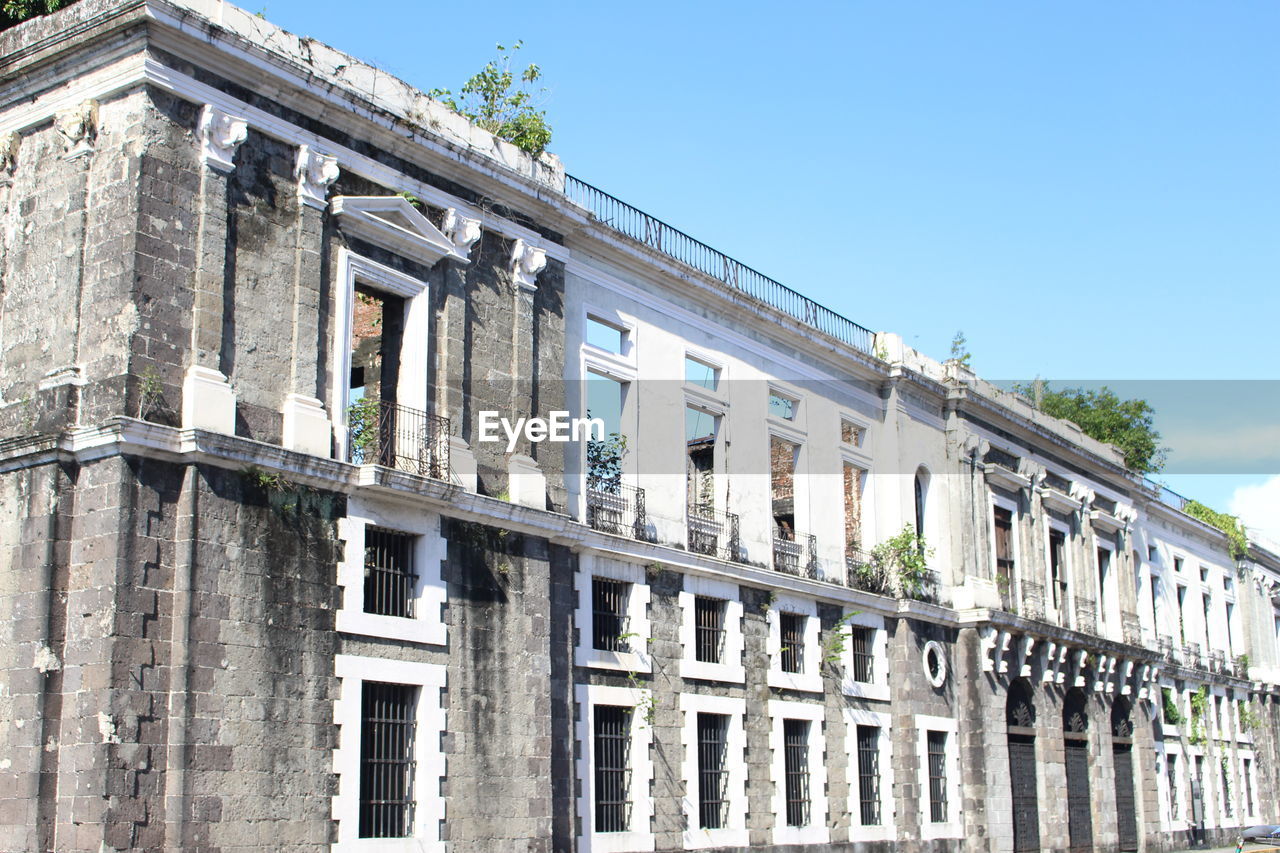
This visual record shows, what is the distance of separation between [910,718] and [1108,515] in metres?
11.6

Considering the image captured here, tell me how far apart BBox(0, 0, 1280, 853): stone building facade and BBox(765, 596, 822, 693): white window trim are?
8 cm

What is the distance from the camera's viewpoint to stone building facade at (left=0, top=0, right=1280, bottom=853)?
14219 millimetres

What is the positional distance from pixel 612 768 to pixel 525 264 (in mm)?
6892

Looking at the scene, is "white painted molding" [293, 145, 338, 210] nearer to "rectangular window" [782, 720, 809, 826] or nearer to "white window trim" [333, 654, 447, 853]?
"white window trim" [333, 654, 447, 853]

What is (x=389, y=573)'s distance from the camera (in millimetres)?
16688

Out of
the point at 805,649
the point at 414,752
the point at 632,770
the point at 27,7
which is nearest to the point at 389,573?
the point at 414,752

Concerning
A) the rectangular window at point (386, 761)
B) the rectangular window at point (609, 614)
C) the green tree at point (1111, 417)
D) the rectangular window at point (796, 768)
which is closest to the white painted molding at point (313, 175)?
the rectangular window at point (386, 761)

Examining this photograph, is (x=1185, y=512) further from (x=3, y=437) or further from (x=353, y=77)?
(x=3, y=437)

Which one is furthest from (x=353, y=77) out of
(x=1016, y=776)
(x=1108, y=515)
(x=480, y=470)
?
(x=1108, y=515)

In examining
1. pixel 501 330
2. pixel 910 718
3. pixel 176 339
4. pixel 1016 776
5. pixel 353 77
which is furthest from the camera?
pixel 1016 776

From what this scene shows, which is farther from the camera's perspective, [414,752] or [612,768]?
[612,768]

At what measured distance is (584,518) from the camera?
20234 millimetres

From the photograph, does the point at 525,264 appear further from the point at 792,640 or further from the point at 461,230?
the point at 792,640

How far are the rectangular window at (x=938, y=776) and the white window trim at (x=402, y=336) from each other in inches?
538
